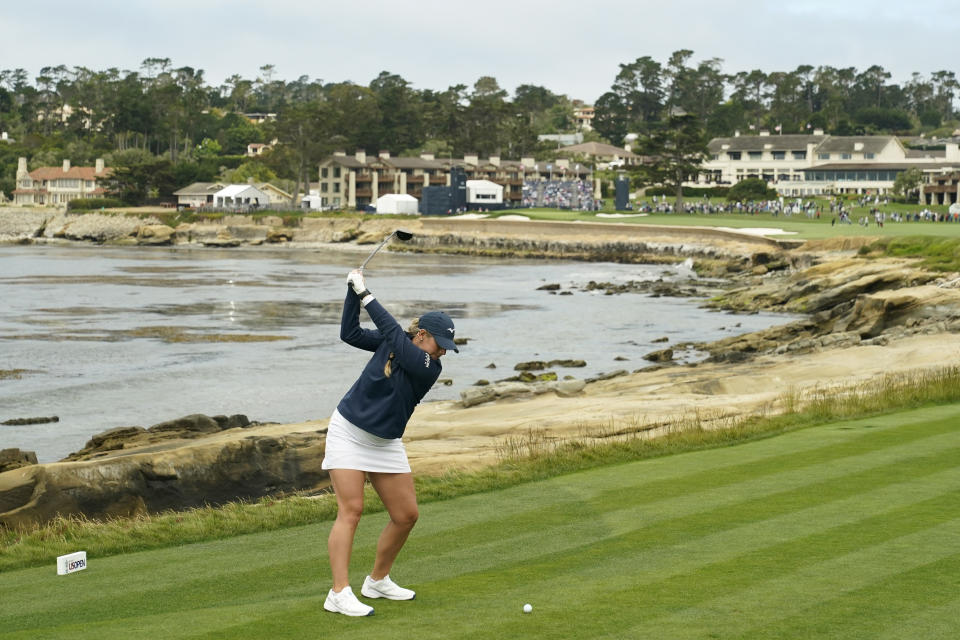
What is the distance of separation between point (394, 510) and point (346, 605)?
30.9 inches

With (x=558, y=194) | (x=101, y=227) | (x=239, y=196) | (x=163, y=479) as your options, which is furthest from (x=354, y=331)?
(x=239, y=196)

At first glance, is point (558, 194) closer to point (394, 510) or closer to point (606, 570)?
point (606, 570)

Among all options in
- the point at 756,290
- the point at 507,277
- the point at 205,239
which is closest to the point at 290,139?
the point at 205,239

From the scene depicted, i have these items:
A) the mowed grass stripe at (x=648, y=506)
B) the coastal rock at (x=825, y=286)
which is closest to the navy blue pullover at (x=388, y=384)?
the mowed grass stripe at (x=648, y=506)

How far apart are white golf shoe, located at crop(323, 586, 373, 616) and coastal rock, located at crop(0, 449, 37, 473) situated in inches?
547

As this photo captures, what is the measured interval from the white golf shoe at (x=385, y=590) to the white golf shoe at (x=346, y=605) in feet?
1.09

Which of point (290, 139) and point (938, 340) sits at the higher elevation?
point (290, 139)

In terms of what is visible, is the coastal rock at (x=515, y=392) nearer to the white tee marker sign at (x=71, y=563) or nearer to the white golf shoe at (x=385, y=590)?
the white tee marker sign at (x=71, y=563)

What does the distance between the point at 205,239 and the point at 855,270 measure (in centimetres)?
9393

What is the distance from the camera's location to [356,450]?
8664mm

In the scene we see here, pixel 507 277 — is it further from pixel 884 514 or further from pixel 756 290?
pixel 884 514

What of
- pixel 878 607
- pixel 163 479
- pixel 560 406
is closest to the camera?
pixel 878 607

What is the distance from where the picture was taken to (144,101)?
642 ft

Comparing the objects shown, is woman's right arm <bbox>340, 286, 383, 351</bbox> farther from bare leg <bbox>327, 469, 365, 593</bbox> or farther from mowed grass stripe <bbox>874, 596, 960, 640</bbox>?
mowed grass stripe <bbox>874, 596, 960, 640</bbox>
